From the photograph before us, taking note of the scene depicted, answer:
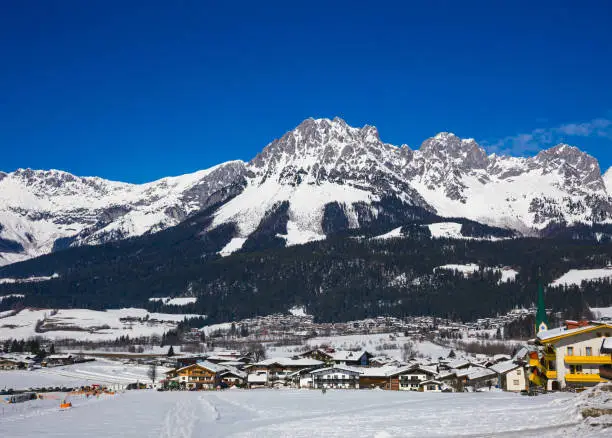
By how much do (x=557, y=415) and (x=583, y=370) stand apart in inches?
1343

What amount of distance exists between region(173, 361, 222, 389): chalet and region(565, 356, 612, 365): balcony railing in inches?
3513

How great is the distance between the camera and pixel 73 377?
581ft

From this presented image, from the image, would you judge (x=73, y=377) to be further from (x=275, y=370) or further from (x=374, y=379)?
(x=374, y=379)

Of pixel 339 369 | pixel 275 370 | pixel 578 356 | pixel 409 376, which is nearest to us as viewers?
pixel 578 356

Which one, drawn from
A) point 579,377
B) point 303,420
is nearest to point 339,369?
point 579,377

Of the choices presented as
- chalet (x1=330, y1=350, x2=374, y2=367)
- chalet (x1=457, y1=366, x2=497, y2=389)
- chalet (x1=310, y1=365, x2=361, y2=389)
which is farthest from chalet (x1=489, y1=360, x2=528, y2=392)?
chalet (x1=330, y1=350, x2=374, y2=367)

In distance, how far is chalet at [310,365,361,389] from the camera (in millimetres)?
150875

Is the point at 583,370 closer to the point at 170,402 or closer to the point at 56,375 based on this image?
the point at 170,402

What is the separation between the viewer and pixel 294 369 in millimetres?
168375

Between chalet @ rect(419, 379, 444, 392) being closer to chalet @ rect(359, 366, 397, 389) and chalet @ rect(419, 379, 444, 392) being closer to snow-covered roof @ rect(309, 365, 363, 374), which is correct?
chalet @ rect(359, 366, 397, 389)

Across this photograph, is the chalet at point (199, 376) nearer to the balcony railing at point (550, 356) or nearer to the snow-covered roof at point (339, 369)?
the snow-covered roof at point (339, 369)

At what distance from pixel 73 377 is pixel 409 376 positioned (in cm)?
7751

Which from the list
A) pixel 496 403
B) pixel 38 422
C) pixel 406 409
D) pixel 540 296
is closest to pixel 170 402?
pixel 38 422

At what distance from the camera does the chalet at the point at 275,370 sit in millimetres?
160375
